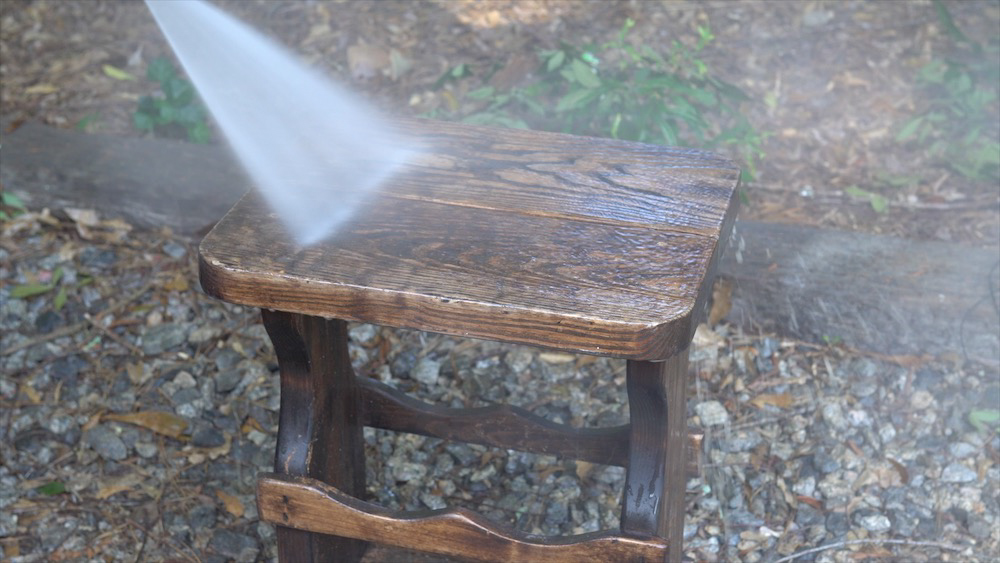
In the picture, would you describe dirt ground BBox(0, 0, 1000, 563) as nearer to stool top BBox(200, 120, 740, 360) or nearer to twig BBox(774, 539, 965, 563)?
twig BBox(774, 539, 965, 563)

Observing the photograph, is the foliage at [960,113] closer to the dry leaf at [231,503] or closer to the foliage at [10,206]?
the dry leaf at [231,503]

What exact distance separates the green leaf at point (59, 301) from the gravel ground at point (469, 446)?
0.04ft

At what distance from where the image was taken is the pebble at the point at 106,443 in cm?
275

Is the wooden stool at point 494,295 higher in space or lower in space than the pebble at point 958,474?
higher

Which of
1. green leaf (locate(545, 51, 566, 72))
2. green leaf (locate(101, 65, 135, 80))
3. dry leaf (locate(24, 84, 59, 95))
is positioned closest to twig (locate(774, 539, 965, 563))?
green leaf (locate(545, 51, 566, 72))

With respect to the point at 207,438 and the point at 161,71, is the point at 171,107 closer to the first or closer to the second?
the point at 161,71

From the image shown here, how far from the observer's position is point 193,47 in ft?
15.2

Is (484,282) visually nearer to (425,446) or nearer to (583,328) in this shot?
(583,328)

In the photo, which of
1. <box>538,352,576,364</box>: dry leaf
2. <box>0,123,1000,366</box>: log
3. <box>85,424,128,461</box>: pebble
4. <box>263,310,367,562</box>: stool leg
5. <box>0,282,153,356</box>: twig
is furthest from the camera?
<box>0,282,153,356</box>: twig

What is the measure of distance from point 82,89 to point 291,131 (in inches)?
84.5

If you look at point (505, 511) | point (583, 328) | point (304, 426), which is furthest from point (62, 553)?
point (583, 328)

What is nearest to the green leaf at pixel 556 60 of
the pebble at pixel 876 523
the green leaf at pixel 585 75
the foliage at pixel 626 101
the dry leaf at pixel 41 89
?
the foliage at pixel 626 101

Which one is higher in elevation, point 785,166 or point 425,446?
A: point 785,166

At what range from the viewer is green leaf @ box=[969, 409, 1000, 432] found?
2.71 metres
